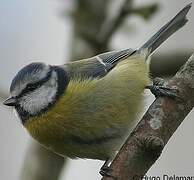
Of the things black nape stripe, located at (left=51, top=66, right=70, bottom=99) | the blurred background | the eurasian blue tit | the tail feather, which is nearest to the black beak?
the eurasian blue tit

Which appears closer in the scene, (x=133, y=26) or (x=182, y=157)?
(x=133, y=26)

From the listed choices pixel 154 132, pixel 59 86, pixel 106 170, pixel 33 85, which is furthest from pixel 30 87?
pixel 154 132

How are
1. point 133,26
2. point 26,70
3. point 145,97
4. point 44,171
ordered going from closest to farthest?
1. point 26,70
2. point 145,97
3. point 44,171
4. point 133,26

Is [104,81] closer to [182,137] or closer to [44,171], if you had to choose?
[44,171]

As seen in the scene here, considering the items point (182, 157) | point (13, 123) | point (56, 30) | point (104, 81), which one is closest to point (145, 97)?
point (104, 81)

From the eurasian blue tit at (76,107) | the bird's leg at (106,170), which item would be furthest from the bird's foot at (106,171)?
the eurasian blue tit at (76,107)

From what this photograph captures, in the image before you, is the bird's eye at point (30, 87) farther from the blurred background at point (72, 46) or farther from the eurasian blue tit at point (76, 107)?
the blurred background at point (72, 46)

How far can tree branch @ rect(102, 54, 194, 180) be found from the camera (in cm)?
160

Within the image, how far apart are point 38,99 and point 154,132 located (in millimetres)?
787

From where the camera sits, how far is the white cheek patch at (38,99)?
2295mm

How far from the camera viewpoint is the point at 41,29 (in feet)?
17.2

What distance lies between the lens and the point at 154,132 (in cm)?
165

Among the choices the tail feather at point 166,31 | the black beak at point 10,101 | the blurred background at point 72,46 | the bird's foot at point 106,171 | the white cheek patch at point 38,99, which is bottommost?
the bird's foot at point 106,171

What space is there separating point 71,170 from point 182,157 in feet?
3.28
